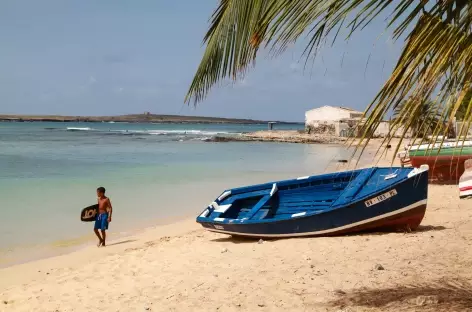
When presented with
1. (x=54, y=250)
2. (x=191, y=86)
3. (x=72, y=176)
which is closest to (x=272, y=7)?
(x=191, y=86)

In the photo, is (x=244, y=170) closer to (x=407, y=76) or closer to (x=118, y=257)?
(x=118, y=257)

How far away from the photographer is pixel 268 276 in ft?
17.6

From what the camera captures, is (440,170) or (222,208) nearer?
(222,208)

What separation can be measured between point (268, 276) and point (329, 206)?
2521mm

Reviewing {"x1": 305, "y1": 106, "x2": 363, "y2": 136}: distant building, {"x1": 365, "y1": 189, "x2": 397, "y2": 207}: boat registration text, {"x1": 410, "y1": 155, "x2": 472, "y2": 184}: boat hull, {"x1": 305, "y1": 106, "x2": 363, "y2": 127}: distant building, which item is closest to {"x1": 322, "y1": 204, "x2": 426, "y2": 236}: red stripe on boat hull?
{"x1": 365, "y1": 189, "x2": 397, "y2": 207}: boat registration text

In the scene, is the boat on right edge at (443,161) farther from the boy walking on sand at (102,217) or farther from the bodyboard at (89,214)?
the bodyboard at (89,214)

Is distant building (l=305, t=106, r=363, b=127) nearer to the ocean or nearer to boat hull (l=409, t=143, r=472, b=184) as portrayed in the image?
the ocean

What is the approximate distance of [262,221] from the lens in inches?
289

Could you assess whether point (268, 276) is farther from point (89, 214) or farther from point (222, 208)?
point (89, 214)

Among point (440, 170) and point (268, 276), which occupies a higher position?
point (440, 170)

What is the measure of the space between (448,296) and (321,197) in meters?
4.03

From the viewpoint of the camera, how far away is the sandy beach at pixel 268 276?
447 centimetres

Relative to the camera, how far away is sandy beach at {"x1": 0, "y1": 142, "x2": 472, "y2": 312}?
447 centimetres

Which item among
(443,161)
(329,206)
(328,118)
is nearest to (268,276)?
(329,206)
